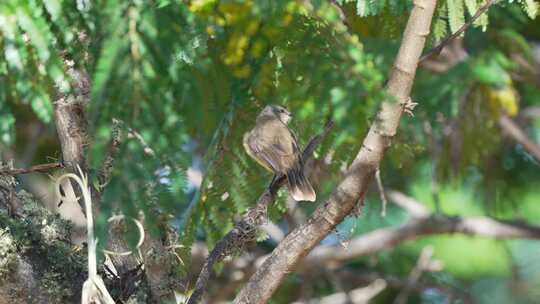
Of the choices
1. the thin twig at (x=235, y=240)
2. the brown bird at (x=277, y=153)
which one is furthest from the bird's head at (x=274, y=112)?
the thin twig at (x=235, y=240)

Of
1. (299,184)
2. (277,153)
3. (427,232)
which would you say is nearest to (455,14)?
(299,184)

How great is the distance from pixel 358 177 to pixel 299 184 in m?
1.45

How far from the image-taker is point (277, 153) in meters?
4.73

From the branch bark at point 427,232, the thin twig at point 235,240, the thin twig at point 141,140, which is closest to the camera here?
the thin twig at point 141,140

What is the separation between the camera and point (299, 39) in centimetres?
308

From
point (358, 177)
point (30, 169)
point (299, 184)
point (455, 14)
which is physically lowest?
point (299, 184)

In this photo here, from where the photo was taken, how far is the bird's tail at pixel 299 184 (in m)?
4.35

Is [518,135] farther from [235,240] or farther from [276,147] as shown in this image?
[235,240]

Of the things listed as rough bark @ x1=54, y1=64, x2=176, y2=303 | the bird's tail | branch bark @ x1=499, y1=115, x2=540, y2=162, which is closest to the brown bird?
the bird's tail

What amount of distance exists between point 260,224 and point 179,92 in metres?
1.32

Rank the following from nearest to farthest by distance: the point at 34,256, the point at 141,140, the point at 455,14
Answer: the point at 141,140, the point at 34,256, the point at 455,14

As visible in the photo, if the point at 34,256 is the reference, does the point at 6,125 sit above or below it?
above

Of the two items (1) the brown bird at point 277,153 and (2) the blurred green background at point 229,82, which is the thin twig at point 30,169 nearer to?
(2) the blurred green background at point 229,82

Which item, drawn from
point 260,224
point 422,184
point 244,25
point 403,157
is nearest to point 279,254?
point 260,224
